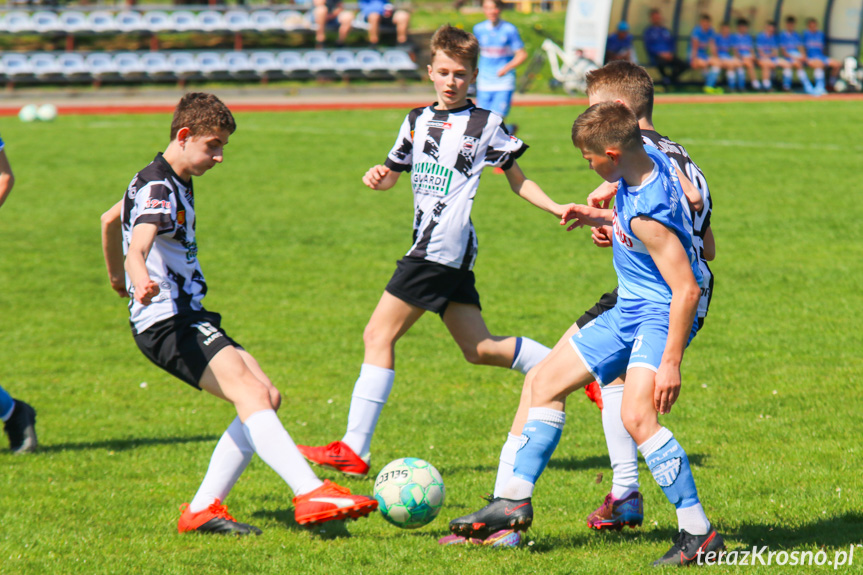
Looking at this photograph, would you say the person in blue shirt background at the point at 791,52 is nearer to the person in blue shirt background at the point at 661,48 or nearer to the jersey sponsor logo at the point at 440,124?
the person in blue shirt background at the point at 661,48

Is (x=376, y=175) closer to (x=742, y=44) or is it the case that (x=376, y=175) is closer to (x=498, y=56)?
(x=498, y=56)

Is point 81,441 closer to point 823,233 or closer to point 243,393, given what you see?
point 243,393

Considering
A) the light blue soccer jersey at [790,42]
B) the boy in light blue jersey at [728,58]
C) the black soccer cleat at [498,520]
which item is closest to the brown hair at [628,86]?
the black soccer cleat at [498,520]

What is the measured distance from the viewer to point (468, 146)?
16.1 feet

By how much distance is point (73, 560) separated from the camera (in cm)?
387

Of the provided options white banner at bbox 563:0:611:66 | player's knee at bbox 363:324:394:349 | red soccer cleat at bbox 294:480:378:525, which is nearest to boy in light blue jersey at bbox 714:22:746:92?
white banner at bbox 563:0:611:66

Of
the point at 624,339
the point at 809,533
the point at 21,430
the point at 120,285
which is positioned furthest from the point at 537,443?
the point at 21,430

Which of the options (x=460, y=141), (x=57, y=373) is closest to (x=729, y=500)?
(x=460, y=141)

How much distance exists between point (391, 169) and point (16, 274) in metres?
6.63

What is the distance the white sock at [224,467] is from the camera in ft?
13.7

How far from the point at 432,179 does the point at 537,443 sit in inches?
67.1

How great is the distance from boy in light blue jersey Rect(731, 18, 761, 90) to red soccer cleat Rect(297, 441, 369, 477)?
28.6 metres

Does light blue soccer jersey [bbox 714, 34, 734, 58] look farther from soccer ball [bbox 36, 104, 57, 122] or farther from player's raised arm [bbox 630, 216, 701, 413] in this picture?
player's raised arm [bbox 630, 216, 701, 413]

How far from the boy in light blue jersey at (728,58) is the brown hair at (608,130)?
28.9 meters
